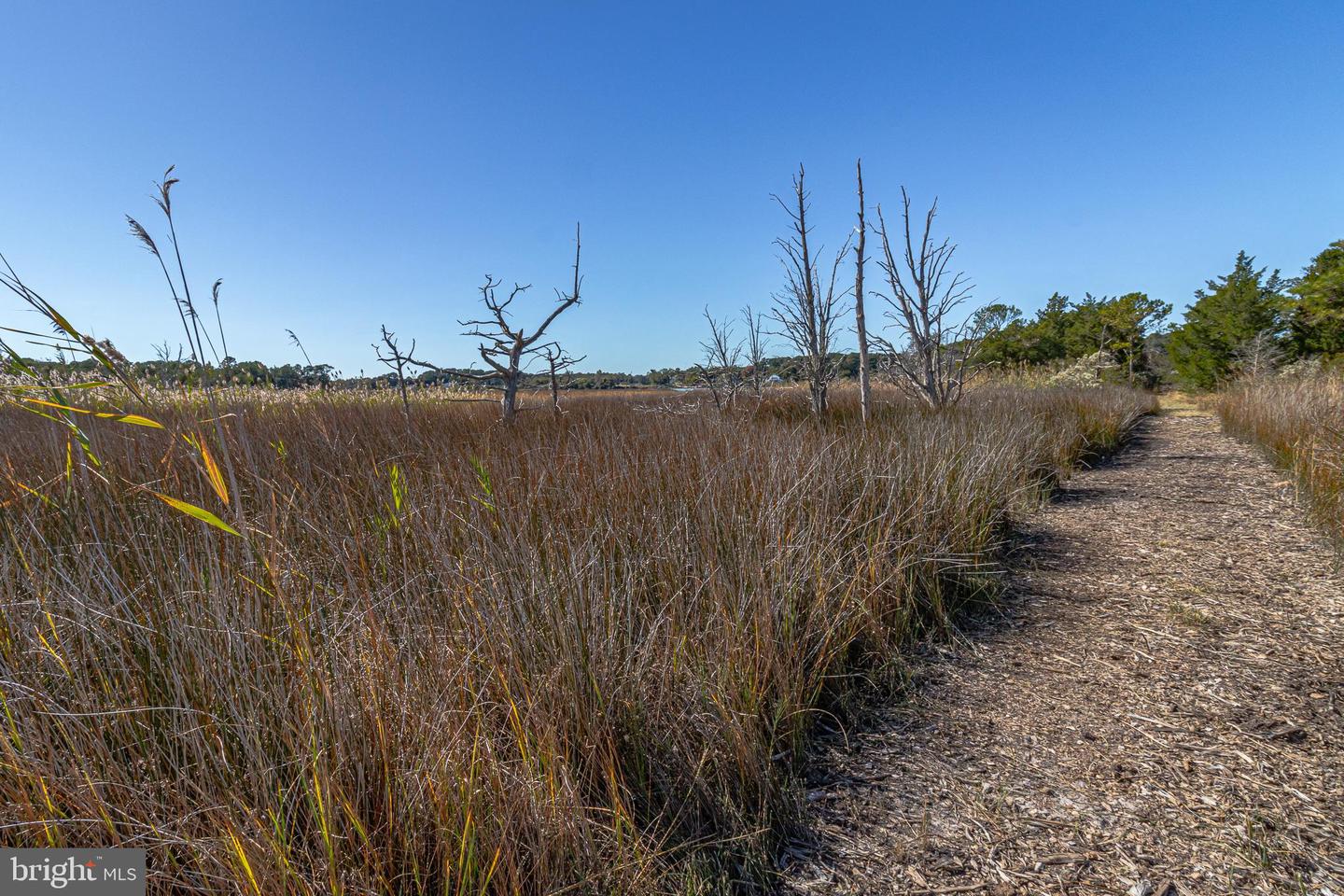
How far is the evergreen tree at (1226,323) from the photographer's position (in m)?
16.9

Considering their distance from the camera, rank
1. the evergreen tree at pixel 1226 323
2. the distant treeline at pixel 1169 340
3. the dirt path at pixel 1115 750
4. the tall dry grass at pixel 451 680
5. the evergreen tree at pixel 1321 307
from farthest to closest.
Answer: the evergreen tree at pixel 1226 323 → the evergreen tree at pixel 1321 307 → the distant treeline at pixel 1169 340 → the dirt path at pixel 1115 750 → the tall dry grass at pixel 451 680

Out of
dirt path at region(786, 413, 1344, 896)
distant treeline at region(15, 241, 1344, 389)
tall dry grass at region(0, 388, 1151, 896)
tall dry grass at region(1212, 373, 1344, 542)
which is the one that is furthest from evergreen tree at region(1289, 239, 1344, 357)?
tall dry grass at region(0, 388, 1151, 896)

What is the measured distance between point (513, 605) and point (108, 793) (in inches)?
37.1

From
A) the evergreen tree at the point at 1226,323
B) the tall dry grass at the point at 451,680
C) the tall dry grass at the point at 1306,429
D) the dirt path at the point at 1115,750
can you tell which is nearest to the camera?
the tall dry grass at the point at 451,680

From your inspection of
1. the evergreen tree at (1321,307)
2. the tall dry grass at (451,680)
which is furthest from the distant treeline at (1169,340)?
the tall dry grass at (451,680)

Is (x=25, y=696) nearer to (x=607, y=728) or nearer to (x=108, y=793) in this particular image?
(x=108, y=793)

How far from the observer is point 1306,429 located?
17.4ft

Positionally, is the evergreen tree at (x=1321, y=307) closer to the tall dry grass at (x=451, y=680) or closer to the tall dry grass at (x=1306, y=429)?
the tall dry grass at (x=1306, y=429)

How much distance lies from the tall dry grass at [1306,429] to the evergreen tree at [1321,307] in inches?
236

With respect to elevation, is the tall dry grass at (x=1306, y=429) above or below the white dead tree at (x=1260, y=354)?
below

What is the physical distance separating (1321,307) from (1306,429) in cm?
1366

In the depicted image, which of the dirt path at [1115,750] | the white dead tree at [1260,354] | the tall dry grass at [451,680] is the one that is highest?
the white dead tree at [1260,354]

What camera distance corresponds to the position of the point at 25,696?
48.0 inches

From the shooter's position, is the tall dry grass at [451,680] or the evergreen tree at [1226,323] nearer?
the tall dry grass at [451,680]
